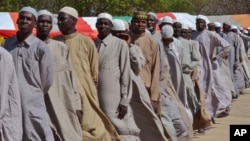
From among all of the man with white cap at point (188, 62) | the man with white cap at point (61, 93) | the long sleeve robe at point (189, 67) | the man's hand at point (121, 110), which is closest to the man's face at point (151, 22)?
the man with white cap at point (188, 62)

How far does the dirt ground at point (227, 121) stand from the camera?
37.6ft

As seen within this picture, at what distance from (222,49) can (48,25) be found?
6.89m

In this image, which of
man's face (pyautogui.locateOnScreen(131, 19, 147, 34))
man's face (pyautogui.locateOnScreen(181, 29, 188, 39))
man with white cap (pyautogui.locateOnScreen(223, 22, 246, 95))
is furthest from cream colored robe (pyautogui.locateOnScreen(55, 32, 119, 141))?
man with white cap (pyautogui.locateOnScreen(223, 22, 246, 95))

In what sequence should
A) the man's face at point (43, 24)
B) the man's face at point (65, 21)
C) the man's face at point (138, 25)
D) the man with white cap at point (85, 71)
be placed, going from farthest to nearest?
the man's face at point (138, 25)
the man with white cap at point (85, 71)
the man's face at point (65, 21)
the man's face at point (43, 24)

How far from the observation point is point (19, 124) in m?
5.79

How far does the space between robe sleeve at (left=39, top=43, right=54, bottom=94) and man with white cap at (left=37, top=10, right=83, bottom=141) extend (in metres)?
0.48

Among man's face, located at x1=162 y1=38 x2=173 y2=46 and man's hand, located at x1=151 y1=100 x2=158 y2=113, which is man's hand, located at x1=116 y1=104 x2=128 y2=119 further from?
man's face, located at x1=162 y1=38 x2=173 y2=46

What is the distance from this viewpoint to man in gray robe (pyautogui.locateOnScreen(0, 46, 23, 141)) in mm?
5520

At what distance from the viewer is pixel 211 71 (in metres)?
13.2

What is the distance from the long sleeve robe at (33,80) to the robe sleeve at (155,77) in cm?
277

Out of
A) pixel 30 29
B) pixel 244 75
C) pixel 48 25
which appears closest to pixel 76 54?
pixel 48 25

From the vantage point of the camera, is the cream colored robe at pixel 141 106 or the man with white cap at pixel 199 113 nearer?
the cream colored robe at pixel 141 106

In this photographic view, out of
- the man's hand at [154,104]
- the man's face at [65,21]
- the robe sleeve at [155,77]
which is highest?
the man's face at [65,21]

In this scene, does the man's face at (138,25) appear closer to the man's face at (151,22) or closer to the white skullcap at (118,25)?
the white skullcap at (118,25)
